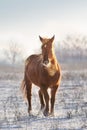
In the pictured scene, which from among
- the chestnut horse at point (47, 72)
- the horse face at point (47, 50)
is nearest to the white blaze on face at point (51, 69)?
the chestnut horse at point (47, 72)

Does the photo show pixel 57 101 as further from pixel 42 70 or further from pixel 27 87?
pixel 42 70

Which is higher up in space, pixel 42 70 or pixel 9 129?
pixel 42 70

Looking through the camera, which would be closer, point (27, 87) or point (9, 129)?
point (9, 129)

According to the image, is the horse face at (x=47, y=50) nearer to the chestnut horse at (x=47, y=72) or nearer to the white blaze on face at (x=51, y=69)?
the chestnut horse at (x=47, y=72)

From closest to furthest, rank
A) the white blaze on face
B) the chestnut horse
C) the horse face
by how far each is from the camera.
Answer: the horse face → the chestnut horse → the white blaze on face

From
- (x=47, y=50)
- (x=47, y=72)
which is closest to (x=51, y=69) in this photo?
(x=47, y=72)

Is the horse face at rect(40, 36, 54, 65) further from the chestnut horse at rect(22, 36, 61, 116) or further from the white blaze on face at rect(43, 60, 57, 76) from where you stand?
the white blaze on face at rect(43, 60, 57, 76)

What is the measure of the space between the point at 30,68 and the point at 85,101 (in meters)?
2.32

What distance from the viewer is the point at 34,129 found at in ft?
26.0

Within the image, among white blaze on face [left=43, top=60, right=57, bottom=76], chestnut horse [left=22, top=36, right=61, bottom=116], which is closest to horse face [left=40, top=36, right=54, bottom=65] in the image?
chestnut horse [left=22, top=36, right=61, bottom=116]

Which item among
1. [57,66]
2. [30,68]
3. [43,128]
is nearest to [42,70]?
[57,66]

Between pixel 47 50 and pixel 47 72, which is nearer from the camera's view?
pixel 47 50

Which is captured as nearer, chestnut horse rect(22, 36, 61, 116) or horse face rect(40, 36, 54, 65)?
horse face rect(40, 36, 54, 65)

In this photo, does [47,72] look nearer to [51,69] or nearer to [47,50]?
[51,69]
